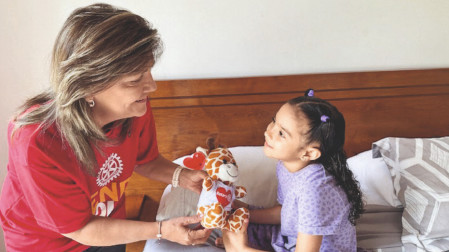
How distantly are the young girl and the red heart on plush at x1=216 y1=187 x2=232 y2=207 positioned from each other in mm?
133

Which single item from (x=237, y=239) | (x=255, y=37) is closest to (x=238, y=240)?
(x=237, y=239)

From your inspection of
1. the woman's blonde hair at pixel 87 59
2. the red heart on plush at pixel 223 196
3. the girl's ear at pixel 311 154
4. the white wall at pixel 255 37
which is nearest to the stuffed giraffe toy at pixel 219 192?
the red heart on plush at pixel 223 196

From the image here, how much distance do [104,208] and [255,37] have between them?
96 centimetres

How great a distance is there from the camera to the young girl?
1082 mm

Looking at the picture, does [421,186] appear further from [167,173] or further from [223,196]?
[167,173]

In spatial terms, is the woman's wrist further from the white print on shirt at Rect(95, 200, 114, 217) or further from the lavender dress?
the lavender dress

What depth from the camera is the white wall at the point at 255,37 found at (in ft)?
4.89

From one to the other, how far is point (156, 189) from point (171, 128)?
1.00 feet

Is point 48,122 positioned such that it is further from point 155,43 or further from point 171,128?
point 171,128

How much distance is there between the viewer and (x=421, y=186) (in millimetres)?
1398

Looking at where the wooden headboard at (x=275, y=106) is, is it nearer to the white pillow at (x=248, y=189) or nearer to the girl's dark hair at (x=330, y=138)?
the white pillow at (x=248, y=189)

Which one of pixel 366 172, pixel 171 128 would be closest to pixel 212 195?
pixel 171 128

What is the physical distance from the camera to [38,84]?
1571 mm

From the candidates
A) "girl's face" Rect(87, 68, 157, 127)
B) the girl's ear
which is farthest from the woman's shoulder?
the girl's ear
